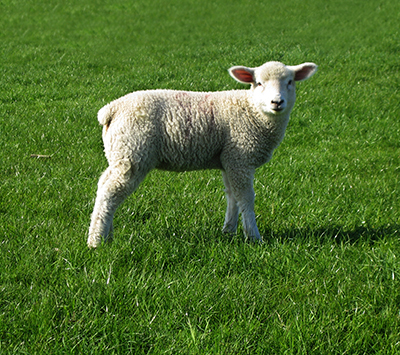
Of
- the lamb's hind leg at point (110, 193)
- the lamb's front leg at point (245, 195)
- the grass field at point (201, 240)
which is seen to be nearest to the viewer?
the grass field at point (201, 240)

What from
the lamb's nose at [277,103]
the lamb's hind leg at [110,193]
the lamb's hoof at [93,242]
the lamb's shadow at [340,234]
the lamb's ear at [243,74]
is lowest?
the lamb's shadow at [340,234]

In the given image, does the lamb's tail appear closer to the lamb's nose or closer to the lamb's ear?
the lamb's ear

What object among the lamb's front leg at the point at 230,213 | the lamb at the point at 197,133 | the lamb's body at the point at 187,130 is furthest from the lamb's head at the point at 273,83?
the lamb's front leg at the point at 230,213

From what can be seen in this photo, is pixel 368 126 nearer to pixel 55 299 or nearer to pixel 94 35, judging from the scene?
pixel 55 299

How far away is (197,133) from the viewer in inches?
143

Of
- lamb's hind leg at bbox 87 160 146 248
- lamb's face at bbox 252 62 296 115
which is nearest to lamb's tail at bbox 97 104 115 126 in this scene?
lamb's hind leg at bbox 87 160 146 248

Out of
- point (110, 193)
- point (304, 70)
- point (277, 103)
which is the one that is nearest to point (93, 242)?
point (110, 193)

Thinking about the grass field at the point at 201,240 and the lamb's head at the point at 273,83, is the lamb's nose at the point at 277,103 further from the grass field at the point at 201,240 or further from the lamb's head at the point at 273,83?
the grass field at the point at 201,240

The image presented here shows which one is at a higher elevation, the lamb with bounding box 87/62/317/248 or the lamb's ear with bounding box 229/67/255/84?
the lamb's ear with bounding box 229/67/255/84

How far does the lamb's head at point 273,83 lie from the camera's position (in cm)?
357

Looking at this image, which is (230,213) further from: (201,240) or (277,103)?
(277,103)

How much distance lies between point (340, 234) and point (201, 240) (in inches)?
45.9

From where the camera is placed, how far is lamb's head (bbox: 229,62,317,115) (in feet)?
11.7

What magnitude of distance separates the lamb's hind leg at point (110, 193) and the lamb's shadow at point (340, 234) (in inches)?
45.3
